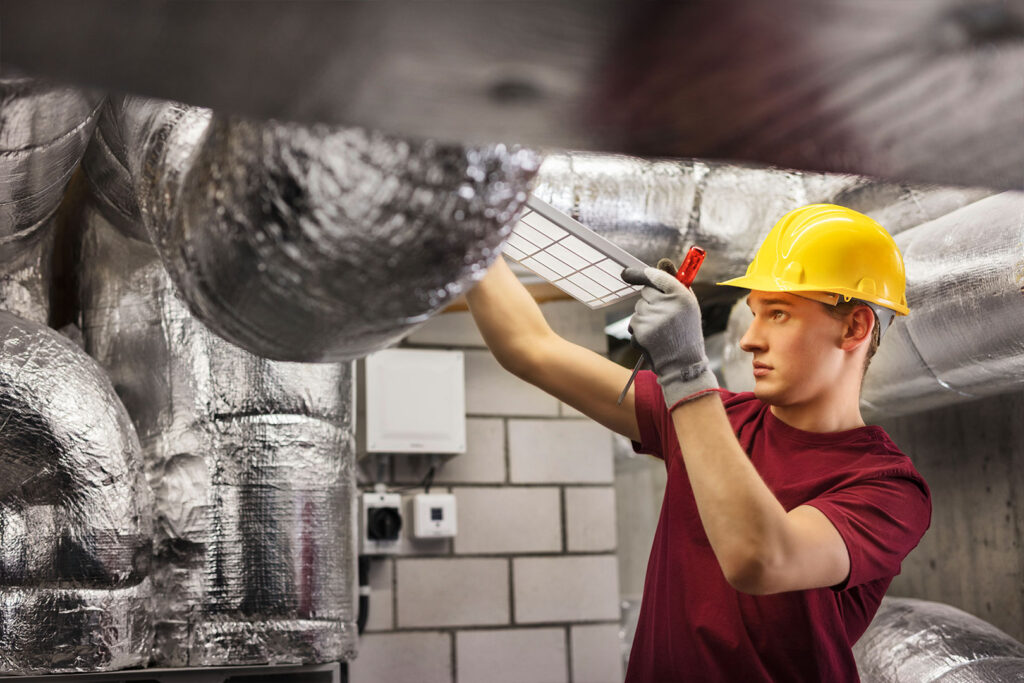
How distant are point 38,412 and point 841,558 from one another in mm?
1187

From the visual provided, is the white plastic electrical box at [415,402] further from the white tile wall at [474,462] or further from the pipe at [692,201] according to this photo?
the pipe at [692,201]

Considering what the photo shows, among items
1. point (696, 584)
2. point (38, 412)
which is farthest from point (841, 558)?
point (38, 412)

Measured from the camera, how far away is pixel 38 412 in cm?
148

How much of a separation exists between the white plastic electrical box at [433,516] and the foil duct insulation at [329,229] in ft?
7.14

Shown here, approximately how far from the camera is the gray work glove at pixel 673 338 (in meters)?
1.15

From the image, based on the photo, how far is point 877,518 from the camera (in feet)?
4.12

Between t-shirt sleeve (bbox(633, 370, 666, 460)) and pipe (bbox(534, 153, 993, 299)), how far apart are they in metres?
0.64

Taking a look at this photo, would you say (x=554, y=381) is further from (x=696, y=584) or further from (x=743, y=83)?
(x=743, y=83)

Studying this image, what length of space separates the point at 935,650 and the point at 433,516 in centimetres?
146

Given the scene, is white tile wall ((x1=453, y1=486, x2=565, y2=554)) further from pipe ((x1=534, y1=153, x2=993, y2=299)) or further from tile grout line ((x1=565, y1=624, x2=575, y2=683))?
pipe ((x1=534, y1=153, x2=993, y2=299))

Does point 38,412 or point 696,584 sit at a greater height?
point 38,412

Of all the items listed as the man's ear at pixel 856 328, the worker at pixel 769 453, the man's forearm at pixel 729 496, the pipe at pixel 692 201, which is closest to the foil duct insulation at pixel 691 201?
the pipe at pixel 692 201

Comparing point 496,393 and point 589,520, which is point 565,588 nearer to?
point 589,520

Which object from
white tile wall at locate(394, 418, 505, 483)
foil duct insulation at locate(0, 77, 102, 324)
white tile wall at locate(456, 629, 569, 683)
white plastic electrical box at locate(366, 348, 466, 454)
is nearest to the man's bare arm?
foil duct insulation at locate(0, 77, 102, 324)
